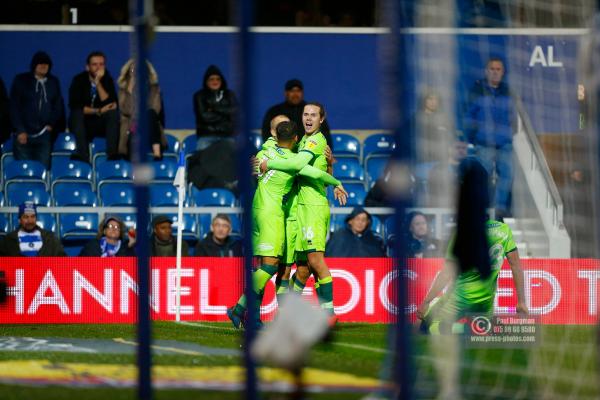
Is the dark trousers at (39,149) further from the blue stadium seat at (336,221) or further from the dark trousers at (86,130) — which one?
the blue stadium seat at (336,221)

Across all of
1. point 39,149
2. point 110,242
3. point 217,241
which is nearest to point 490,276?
point 217,241

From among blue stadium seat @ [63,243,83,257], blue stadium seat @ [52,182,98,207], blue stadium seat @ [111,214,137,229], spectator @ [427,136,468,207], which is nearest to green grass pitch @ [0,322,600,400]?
spectator @ [427,136,468,207]

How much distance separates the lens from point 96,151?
738 inches

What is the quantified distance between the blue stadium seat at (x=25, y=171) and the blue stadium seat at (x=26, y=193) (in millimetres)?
86

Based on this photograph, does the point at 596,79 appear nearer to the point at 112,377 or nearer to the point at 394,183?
the point at 394,183

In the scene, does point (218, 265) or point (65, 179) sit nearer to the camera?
point (218, 265)

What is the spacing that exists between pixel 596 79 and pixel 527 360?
3.69 meters

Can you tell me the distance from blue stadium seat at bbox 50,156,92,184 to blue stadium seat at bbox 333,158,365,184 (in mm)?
3728

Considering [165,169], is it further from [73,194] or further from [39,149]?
[39,149]

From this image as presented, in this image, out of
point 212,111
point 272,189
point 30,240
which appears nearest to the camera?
point 272,189

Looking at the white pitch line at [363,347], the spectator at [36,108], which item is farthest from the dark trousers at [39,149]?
the white pitch line at [363,347]

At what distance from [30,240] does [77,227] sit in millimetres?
1529

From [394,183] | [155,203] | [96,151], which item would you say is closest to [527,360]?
[394,183]

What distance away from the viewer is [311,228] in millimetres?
12703
